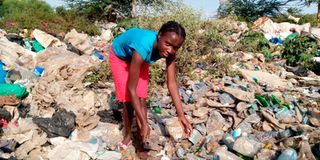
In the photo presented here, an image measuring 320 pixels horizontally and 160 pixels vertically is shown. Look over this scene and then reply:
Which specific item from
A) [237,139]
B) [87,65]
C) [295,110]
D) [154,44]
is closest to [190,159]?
[237,139]

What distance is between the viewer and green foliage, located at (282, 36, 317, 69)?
262 inches

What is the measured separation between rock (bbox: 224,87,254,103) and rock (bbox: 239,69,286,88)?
1.00 metres

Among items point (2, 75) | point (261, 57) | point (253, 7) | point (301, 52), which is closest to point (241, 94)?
point (261, 57)

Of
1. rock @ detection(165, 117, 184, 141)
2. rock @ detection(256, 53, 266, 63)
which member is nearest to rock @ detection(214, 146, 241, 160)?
rock @ detection(165, 117, 184, 141)

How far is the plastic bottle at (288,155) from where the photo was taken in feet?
9.48

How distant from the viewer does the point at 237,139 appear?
336cm

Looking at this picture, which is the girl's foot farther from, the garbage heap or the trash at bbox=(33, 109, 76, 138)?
the trash at bbox=(33, 109, 76, 138)

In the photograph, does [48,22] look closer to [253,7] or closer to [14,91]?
[14,91]

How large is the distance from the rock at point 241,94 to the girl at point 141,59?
153 cm

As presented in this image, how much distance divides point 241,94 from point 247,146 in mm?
1243

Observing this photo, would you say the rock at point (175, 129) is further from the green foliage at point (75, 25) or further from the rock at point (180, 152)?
the green foliage at point (75, 25)

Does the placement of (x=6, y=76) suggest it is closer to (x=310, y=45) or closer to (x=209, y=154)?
(x=209, y=154)

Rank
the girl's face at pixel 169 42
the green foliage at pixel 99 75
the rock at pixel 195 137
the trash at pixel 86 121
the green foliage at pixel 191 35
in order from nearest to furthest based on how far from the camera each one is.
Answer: the girl's face at pixel 169 42 < the rock at pixel 195 137 < the trash at pixel 86 121 < the green foliage at pixel 99 75 < the green foliage at pixel 191 35

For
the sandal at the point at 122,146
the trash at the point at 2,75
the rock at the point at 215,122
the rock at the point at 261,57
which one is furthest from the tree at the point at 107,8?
the sandal at the point at 122,146
